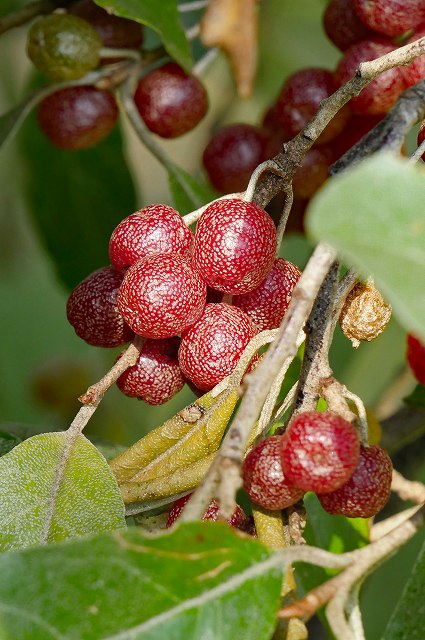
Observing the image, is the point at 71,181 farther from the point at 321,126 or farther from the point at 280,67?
the point at 321,126

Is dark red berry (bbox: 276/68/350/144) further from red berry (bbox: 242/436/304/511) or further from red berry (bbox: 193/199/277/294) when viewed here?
red berry (bbox: 242/436/304/511)

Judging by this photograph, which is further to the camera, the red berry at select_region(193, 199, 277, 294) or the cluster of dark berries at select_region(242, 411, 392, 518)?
the red berry at select_region(193, 199, 277, 294)

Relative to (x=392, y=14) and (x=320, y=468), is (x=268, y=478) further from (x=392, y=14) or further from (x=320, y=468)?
(x=392, y=14)

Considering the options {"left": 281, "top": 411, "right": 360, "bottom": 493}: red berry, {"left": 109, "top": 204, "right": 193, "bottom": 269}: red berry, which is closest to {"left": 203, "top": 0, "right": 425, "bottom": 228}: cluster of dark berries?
{"left": 109, "top": 204, "right": 193, "bottom": 269}: red berry

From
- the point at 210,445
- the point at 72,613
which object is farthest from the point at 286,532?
the point at 72,613

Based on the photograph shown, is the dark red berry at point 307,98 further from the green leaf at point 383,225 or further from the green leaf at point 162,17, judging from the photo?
the green leaf at point 383,225

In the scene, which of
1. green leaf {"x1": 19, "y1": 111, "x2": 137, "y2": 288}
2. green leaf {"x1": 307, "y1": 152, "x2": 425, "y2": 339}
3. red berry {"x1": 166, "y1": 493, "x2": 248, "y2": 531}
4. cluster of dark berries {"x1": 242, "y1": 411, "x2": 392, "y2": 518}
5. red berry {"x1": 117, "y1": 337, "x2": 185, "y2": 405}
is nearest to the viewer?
green leaf {"x1": 307, "y1": 152, "x2": 425, "y2": 339}
